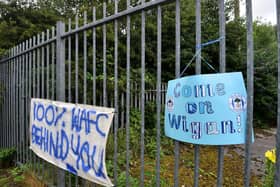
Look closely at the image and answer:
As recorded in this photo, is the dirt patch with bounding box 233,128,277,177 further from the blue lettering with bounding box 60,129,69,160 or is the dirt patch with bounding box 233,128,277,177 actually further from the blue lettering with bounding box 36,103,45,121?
the blue lettering with bounding box 36,103,45,121

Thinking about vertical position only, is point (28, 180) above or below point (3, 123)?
below

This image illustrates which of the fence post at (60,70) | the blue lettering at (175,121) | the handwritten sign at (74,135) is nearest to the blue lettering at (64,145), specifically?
the handwritten sign at (74,135)

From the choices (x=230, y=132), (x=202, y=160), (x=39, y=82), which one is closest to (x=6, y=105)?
(x=39, y=82)

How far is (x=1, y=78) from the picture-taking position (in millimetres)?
4812

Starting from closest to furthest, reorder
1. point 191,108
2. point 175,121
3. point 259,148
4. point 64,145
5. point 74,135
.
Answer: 1. point 191,108
2. point 175,121
3. point 74,135
4. point 64,145
5. point 259,148

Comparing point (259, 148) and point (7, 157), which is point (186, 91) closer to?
point (7, 157)

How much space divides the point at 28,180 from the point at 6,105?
1660 mm

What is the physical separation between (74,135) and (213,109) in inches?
54.2

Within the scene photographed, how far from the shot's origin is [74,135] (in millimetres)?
2379

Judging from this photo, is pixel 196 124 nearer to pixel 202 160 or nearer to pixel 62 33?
pixel 62 33

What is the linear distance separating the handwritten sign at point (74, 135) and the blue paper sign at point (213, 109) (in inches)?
28.3

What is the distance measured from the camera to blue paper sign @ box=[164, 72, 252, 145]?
136 centimetres

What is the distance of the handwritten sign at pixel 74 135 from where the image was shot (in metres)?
2.10

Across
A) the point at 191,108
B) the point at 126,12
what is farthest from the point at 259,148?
the point at 191,108
